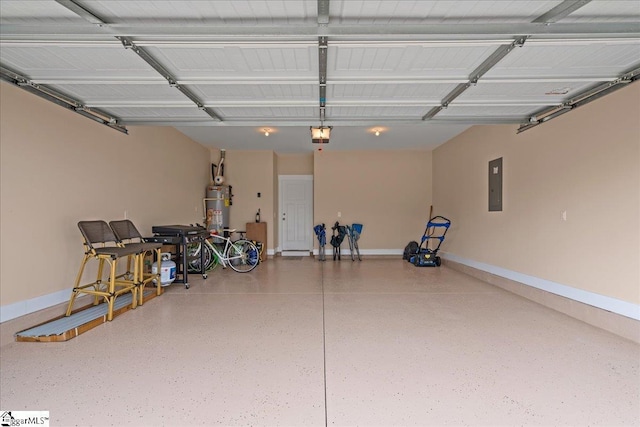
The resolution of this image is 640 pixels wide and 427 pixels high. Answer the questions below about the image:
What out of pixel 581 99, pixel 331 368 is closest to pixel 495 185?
pixel 581 99

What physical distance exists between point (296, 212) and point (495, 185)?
5.16m

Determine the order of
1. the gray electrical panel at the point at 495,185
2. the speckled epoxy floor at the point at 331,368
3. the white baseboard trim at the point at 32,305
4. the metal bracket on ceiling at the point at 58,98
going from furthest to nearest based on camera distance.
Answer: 1. the gray electrical panel at the point at 495,185
2. the white baseboard trim at the point at 32,305
3. the metal bracket on ceiling at the point at 58,98
4. the speckled epoxy floor at the point at 331,368

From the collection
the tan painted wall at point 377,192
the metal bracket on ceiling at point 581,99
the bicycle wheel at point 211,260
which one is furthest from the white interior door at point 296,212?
the metal bracket on ceiling at point 581,99

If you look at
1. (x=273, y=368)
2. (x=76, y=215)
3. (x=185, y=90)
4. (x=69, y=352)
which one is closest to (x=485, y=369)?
(x=273, y=368)

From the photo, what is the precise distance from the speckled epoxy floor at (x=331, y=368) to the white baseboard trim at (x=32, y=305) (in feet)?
1.19

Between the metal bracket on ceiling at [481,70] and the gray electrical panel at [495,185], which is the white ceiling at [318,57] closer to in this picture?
the metal bracket on ceiling at [481,70]

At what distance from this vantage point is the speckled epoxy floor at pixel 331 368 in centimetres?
184

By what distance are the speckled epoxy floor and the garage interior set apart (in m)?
0.02

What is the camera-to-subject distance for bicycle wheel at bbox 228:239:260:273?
622 centimetres

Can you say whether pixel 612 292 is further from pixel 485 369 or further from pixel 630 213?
pixel 485 369

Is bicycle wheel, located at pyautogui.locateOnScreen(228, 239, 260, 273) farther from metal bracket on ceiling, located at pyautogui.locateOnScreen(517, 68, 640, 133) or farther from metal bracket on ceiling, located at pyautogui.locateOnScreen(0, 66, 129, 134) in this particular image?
metal bracket on ceiling, located at pyautogui.locateOnScreen(517, 68, 640, 133)

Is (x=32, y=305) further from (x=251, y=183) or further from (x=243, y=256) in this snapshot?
(x=251, y=183)

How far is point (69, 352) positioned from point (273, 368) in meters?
1.81

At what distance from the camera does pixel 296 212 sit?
28.9 ft
